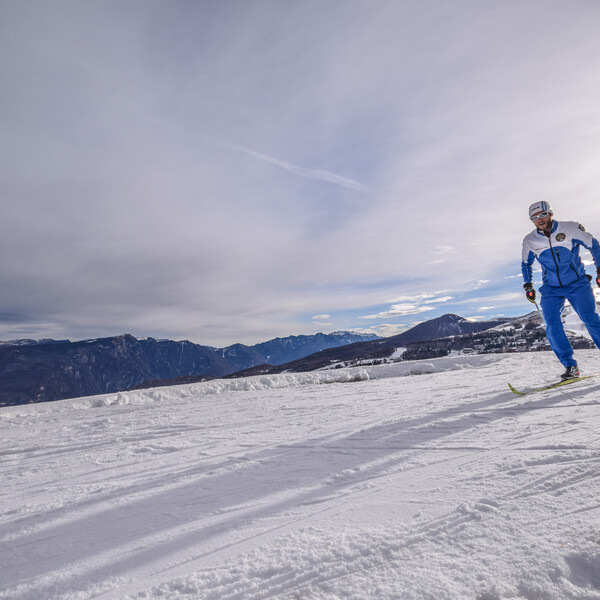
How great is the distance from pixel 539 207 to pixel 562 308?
2033 mm

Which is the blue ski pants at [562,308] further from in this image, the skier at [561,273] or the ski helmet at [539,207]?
the ski helmet at [539,207]

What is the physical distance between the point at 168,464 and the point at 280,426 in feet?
5.67

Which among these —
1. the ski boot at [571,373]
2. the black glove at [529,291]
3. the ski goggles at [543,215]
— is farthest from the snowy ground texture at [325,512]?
the ski goggles at [543,215]

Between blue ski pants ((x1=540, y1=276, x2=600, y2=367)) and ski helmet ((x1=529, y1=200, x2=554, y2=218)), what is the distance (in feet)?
4.71

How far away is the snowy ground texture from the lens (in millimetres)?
1358

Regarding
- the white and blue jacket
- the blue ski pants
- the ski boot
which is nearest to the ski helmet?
the white and blue jacket

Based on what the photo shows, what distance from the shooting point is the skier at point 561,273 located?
20.2 ft

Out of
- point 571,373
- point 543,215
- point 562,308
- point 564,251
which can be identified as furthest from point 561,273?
point 571,373

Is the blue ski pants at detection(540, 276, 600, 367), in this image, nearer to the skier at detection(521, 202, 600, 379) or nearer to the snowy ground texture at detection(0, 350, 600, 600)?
the skier at detection(521, 202, 600, 379)

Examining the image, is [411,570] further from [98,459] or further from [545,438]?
[98,459]

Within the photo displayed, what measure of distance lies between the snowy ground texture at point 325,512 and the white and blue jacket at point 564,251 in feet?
9.75

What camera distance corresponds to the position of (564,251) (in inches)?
250

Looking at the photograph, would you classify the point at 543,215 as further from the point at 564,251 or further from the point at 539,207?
the point at 564,251

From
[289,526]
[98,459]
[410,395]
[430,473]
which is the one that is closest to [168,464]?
[98,459]
